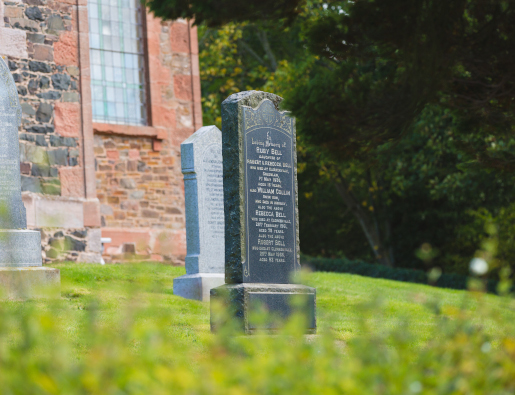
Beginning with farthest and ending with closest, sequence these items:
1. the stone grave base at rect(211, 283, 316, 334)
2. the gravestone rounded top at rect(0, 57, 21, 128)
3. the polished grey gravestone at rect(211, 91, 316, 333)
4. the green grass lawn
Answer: the gravestone rounded top at rect(0, 57, 21, 128)
the polished grey gravestone at rect(211, 91, 316, 333)
the stone grave base at rect(211, 283, 316, 334)
the green grass lawn

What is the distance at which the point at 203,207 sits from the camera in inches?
404

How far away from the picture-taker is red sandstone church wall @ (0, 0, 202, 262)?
12.9m

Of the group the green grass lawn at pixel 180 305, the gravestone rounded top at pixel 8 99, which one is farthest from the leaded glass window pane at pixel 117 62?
the gravestone rounded top at pixel 8 99

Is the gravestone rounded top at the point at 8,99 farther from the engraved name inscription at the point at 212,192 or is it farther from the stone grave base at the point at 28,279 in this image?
the engraved name inscription at the point at 212,192

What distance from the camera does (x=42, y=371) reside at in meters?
2.77

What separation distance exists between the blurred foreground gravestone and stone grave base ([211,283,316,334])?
2.01 m

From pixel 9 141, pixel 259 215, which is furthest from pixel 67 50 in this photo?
pixel 259 215

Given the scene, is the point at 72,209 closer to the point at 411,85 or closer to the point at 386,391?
the point at 411,85

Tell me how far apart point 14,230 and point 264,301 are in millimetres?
3373

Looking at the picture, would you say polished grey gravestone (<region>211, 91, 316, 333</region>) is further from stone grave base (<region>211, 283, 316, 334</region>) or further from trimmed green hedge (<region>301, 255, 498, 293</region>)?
trimmed green hedge (<region>301, 255, 498, 293</region>)

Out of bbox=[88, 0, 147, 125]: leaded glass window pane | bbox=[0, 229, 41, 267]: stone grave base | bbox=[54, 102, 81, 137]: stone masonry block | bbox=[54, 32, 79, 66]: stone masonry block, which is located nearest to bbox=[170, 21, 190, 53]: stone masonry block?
bbox=[88, 0, 147, 125]: leaded glass window pane

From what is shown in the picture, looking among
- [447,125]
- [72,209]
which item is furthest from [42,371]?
[447,125]

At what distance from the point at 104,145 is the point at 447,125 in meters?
9.24

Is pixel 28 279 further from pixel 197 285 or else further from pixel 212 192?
pixel 212 192
